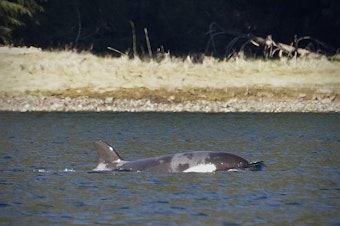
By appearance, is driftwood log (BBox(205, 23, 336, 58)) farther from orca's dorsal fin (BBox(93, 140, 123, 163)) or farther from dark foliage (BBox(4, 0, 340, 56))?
orca's dorsal fin (BBox(93, 140, 123, 163))

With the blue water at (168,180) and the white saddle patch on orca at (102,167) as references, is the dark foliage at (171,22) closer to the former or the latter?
the blue water at (168,180)

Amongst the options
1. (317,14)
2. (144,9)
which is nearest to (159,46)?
(144,9)

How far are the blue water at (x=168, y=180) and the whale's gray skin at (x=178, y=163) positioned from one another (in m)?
0.34

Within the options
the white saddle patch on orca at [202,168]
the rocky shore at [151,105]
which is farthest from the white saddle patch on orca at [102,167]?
the rocky shore at [151,105]

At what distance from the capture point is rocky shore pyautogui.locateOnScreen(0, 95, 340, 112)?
53594mm

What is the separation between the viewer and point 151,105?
5388 cm

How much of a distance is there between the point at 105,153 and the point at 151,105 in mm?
24928

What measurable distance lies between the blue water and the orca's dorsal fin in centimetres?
57

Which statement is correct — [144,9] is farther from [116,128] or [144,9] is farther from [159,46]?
[116,128]

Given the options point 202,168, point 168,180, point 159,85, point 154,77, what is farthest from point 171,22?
point 168,180

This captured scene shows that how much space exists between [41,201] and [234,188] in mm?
4647

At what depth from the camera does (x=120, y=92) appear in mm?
55125

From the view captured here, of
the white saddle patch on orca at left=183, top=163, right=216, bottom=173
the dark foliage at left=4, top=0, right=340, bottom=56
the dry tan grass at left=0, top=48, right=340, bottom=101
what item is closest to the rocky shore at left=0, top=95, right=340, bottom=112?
the dry tan grass at left=0, top=48, right=340, bottom=101

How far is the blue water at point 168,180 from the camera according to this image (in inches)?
868
